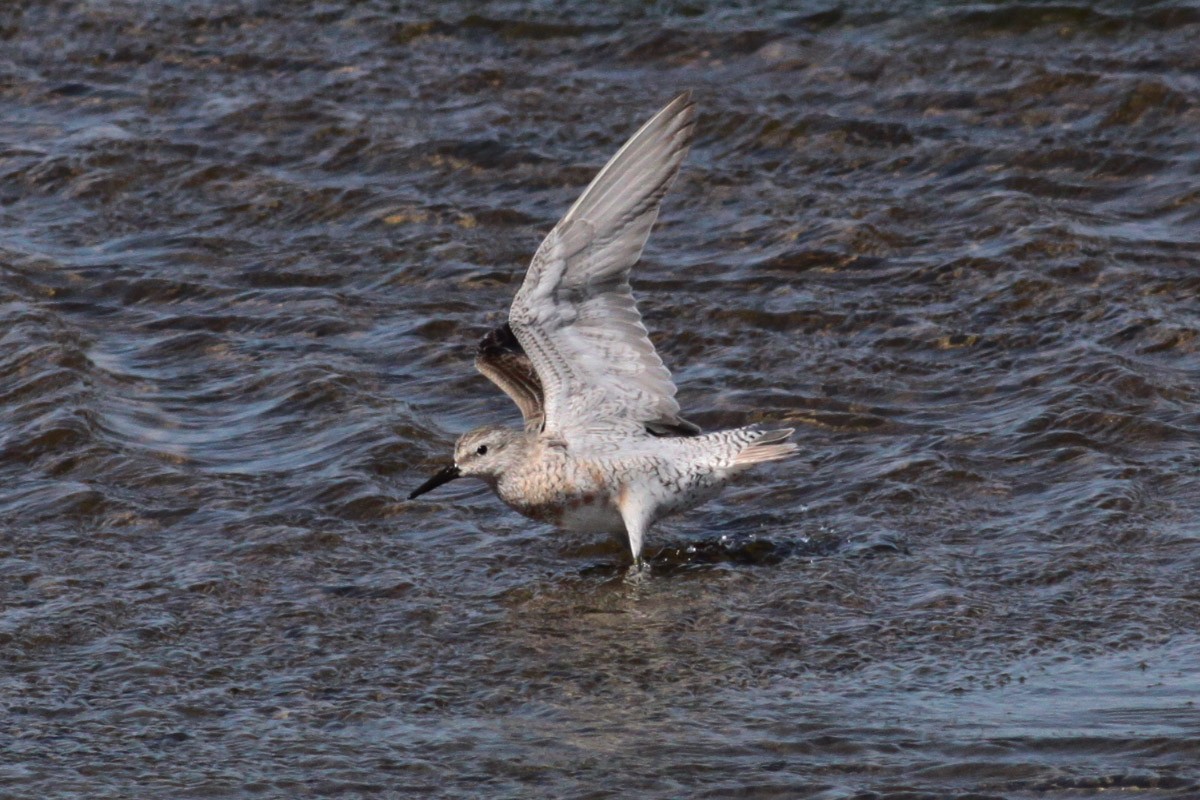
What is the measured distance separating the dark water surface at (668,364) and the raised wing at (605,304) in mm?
542

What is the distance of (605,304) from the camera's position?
6.93 m

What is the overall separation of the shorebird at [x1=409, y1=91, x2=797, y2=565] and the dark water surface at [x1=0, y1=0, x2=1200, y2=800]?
10.0 inches

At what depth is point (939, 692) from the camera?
17.8ft

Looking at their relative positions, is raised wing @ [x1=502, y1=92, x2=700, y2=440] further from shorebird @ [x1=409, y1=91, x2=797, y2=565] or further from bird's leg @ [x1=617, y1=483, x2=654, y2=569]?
bird's leg @ [x1=617, y1=483, x2=654, y2=569]

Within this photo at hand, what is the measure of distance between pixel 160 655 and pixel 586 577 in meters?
1.67

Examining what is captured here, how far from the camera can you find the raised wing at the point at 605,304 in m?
6.70

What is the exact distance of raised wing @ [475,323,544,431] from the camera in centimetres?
731

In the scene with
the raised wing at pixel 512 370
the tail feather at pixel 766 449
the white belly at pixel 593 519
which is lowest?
the white belly at pixel 593 519

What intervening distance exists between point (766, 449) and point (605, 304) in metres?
0.80

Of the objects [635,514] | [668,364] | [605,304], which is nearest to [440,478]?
[635,514]

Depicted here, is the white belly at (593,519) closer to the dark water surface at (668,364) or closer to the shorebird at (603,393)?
the shorebird at (603,393)

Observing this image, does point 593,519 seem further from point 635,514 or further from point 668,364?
point 668,364

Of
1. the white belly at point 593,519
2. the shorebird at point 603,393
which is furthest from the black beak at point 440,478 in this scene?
the white belly at point 593,519

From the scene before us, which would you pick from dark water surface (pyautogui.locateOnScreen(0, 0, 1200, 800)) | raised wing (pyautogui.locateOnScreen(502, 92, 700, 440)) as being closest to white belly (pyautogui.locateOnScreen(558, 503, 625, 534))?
dark water surface (pyautogui.locateOnScreen(0, 0, 1200, 800))
